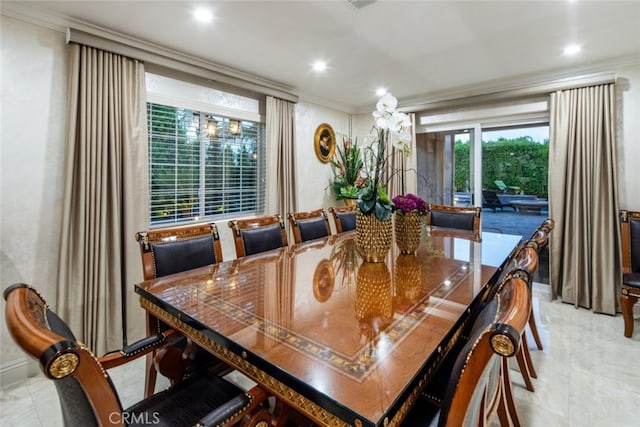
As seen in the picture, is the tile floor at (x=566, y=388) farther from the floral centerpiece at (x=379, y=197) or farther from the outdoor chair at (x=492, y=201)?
the outdoor chair at (x=492, y=201)

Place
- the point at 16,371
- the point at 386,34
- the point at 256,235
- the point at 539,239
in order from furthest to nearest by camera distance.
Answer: the point at 386,34
the point at 256,235
the point at 16,371
the point at 539,239

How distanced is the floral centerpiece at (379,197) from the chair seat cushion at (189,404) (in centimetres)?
100

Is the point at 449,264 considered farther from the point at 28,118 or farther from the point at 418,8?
the point at 28,118

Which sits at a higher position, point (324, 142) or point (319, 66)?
point (319, 66)

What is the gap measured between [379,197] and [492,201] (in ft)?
10.3

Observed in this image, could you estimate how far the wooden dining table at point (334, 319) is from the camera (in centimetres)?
80

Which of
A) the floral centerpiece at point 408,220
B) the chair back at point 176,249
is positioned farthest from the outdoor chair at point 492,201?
the chair back at point 176,249

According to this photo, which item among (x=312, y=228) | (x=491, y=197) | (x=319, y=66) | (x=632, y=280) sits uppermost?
(x=319, y=66)

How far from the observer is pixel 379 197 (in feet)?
5.72

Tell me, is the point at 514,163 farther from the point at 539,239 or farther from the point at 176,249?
the point at 176,249

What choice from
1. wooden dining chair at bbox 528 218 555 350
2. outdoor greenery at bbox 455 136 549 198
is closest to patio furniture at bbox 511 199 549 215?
outdoor greenery at bbox 455 136 549 198

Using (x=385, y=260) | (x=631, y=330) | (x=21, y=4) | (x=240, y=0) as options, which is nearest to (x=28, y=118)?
(x=21, y=4)

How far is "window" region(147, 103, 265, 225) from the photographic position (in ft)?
9.72

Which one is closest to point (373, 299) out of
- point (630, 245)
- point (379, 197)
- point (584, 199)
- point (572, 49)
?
point (379, 197)
